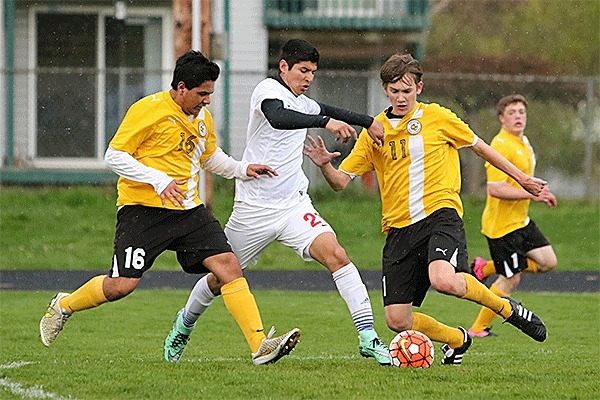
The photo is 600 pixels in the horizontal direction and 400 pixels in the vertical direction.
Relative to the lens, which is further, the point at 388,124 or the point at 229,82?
the point at 229,82

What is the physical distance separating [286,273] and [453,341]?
7679 mm

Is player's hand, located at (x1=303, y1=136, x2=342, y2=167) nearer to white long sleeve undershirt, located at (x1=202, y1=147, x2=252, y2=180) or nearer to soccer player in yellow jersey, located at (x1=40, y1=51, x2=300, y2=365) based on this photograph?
white long sleeve undershirt, located at (x1=202, y1=147, x2=252, y2=180)

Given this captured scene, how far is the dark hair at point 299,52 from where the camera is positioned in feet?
25.9

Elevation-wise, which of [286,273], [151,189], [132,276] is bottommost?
[286,273]

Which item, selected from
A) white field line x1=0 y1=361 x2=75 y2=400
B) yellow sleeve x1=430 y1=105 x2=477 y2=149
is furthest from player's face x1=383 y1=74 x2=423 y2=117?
white field line x1=0 y1=361 x2=75 y2=400

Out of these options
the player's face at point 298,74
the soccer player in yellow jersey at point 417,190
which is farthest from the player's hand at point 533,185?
the player's face at point 298,74

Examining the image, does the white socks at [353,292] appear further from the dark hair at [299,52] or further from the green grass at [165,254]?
the green grass at [165,254]

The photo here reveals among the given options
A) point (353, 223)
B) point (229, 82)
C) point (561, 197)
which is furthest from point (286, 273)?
point (561, 197)

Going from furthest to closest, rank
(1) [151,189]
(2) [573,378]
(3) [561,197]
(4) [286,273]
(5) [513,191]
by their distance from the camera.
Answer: (3) [561,197] → (4) [286,273] → (5) [513,191] → (1) [151,189] → (2) [573,378]

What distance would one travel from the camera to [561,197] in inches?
792

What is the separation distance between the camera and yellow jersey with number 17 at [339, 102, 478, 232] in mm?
7754

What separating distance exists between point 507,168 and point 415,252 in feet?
2.58

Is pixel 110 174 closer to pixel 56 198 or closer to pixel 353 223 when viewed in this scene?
pixel 56 198

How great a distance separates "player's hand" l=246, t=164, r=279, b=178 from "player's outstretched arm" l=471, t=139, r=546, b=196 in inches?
51.7
